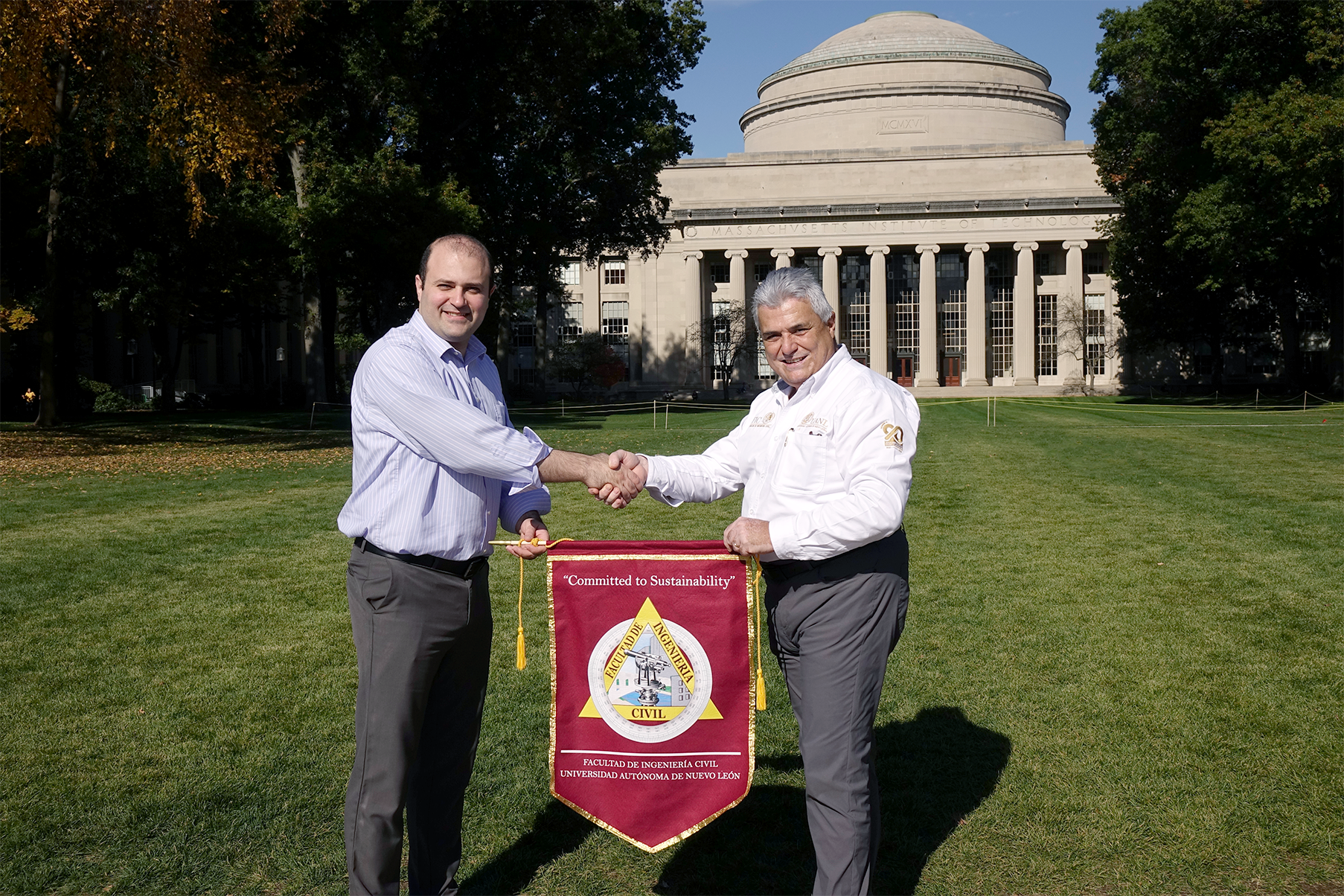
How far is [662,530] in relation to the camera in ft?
46.2

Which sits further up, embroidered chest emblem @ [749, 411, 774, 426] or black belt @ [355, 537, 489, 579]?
embroidered chest emblem @ [749, 411, 774, 426]

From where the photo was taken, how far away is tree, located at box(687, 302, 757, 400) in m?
78.9

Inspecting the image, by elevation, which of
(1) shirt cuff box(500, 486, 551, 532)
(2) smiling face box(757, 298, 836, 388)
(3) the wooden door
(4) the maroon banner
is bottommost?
(4) the maroon banner

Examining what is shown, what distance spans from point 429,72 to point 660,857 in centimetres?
3085

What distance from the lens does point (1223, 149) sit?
3791 cm

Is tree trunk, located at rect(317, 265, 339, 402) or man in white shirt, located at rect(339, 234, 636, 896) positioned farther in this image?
tree trunk, located at rect(317, 265, 339, 402)

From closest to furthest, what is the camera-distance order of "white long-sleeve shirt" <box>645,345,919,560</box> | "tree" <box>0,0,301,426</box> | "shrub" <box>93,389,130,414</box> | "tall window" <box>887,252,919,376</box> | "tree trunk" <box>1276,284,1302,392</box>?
"white long-sleeve shirt" <box>645,345,919,560</box>, "tree" <box>0,0,301,426</box>, "shrub" <box>93,389,130,414</box>, "tree trunk" <box>1276,284,1302,392</box>, "tall window" <box>887,252,919,376</box>

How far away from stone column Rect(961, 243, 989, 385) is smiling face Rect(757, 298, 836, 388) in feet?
267

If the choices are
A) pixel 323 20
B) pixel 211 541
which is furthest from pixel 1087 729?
pixel 323 20

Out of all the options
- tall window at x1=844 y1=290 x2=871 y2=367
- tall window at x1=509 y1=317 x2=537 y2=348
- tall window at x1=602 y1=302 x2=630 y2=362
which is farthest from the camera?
tall window at x1=509 y1=317 x2=537 y2=348

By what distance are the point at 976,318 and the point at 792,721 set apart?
3237 inches

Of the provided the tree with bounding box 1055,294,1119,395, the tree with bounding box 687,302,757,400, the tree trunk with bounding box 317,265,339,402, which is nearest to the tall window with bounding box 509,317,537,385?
the tree with bounding box 687,302,757,400

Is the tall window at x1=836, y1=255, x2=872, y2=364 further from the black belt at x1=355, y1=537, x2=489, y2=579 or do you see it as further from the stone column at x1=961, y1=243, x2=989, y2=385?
the black belt at x1=355, y1=537, x2=489, y2=579

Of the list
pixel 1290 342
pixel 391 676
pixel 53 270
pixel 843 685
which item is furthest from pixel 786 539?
pixel 1290 342
